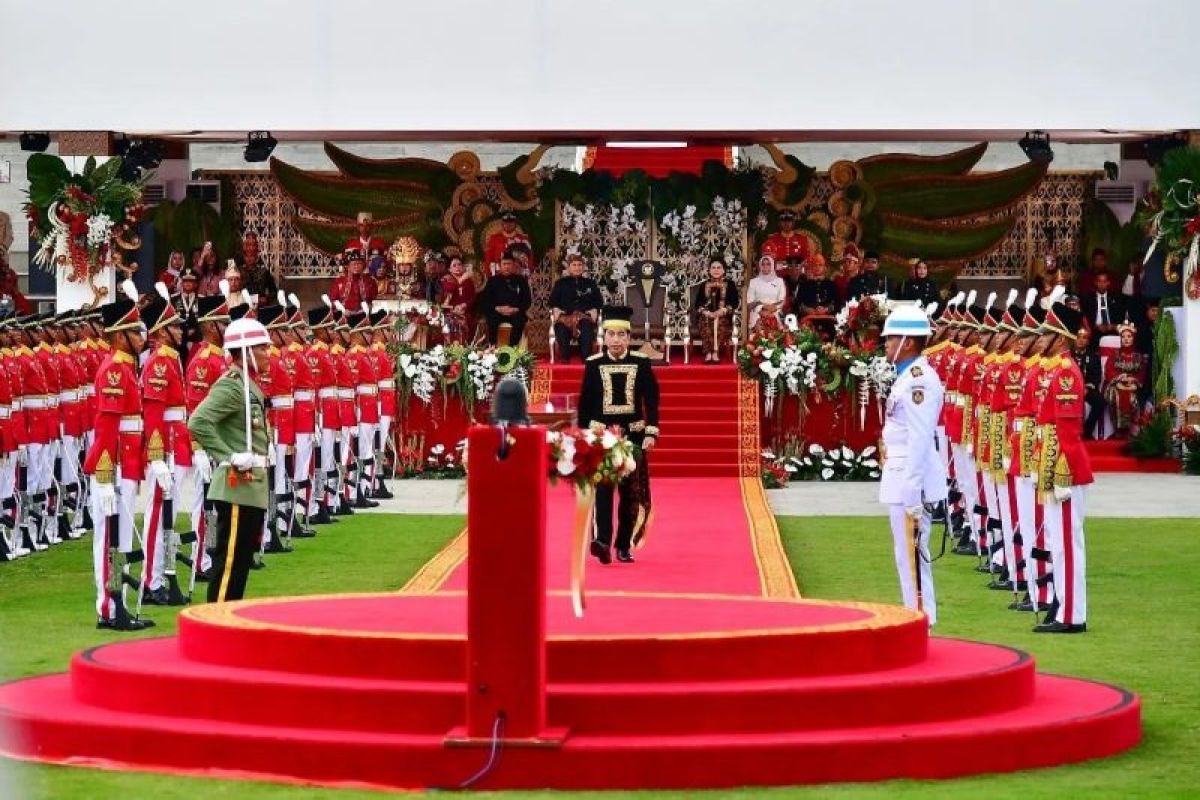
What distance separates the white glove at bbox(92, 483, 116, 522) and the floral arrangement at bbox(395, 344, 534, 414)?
501 inches

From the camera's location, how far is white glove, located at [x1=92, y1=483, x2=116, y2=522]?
585 inches

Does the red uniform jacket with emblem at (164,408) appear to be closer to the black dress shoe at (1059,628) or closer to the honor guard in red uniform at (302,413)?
the honor guard in red uniform at (302,413)

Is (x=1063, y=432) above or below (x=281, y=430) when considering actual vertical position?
above

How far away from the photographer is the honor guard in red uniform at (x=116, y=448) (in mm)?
14906

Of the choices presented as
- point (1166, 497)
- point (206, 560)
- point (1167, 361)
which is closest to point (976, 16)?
Result: point (1167, 361)

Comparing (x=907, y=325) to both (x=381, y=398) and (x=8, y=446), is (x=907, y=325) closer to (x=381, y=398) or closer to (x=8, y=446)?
(x=8, y=446)

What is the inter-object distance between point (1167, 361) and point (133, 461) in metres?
16.9

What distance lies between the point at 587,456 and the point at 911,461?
123 inches

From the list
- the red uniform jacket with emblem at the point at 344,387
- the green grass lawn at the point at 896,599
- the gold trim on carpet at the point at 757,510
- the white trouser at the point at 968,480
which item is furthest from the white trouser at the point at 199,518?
the white trouser at the point at 968,480

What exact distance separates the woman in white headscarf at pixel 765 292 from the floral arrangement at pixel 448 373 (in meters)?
4.40

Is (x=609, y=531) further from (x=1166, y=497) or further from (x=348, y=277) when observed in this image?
(x=348, y=277)

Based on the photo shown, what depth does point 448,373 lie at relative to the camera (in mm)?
27859

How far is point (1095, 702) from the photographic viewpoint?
11398 millimetres

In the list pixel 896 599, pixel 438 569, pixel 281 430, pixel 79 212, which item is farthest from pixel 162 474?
pixel 79 212
